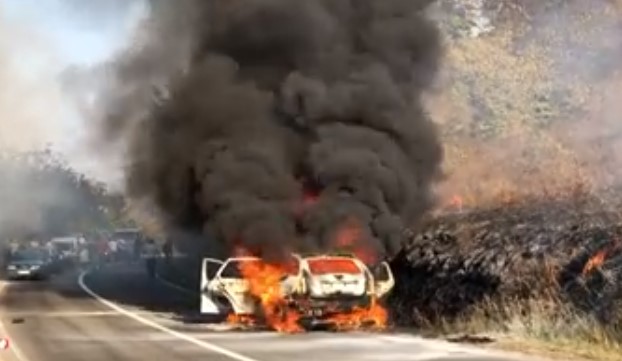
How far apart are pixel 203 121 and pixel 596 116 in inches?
685

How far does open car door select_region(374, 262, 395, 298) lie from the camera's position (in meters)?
25.0

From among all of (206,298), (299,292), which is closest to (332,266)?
(299,292)

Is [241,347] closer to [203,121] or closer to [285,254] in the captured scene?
[285,254]

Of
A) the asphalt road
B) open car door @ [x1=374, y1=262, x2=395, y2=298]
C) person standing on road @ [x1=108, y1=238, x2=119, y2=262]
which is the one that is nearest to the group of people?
person standing on road @ [x1=108, y1=238, x2=119, y2=262]

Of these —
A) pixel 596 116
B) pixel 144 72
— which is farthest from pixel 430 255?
pixel 596 116

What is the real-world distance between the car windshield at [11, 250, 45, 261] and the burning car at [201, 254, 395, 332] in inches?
1181

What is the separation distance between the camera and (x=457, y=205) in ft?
116

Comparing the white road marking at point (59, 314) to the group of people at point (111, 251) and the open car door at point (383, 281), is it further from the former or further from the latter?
the group of people at point (111, 251)

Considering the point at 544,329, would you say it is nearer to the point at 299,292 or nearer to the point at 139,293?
the point at 299,292

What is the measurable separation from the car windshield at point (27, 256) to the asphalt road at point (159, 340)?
19.6 metres

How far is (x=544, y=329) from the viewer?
20.8 meters

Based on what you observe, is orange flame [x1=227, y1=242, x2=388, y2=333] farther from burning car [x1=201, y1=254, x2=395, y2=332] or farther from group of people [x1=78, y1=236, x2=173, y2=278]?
group of people [x1=78, y1=236, x2=173, y2=278]

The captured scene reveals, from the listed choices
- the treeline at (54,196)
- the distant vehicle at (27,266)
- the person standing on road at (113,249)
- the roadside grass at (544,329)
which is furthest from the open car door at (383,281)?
the treeline at (54,196)

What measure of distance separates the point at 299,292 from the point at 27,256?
112ft
